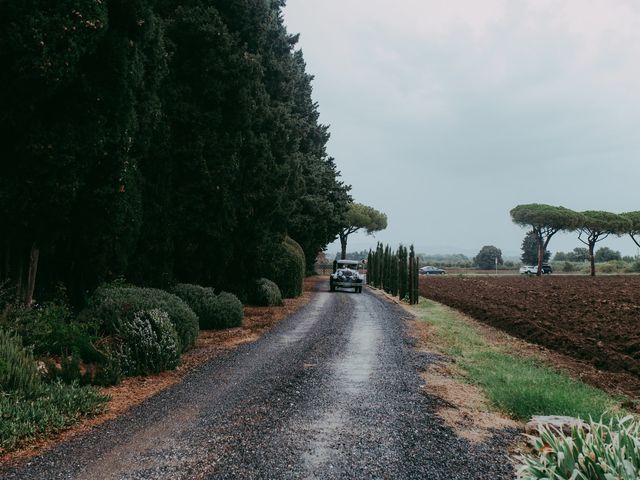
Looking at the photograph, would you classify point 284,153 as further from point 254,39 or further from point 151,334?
point 151,334

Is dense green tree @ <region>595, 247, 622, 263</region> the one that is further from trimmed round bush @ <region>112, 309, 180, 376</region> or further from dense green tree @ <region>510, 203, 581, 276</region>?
trimmed round bush @ <region>112, 309, 180, 376</region>

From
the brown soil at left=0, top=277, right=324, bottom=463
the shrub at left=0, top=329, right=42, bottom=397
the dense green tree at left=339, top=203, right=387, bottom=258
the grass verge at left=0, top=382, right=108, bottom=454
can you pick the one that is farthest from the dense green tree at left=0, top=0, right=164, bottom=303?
the dense green tree at left=339, top=203, right=387, bottom=258

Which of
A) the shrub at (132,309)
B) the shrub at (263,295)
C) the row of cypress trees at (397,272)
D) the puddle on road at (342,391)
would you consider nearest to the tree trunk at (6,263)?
the shrub at (132,309)

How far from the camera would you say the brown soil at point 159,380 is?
5348 millimetres

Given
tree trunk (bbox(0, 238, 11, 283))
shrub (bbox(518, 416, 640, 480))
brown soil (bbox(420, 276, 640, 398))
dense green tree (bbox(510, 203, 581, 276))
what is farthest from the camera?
dense green tree (bbox(510, 203, 581, 276))

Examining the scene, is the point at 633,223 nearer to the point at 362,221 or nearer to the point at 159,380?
the point at 362,221

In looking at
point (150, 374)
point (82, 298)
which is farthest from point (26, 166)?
point (150, 374)

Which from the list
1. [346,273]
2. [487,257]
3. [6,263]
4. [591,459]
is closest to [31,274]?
[6,263]

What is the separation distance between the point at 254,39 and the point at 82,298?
1015 centimetres

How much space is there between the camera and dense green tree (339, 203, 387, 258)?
64194 millimetres

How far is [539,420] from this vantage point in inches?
214

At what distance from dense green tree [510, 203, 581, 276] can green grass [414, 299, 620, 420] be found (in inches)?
2222

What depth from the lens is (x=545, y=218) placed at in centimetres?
6425

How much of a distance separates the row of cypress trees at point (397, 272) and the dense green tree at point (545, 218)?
34313 mm
